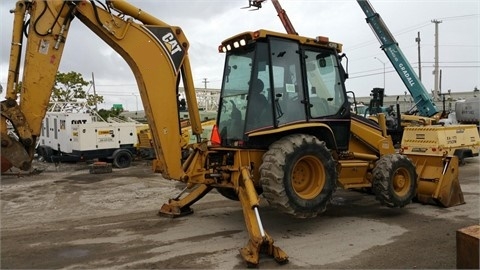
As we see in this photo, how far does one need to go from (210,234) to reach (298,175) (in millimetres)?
1563

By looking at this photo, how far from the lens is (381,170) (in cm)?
711

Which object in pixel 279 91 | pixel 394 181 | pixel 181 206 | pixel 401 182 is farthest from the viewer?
pixel 181 206

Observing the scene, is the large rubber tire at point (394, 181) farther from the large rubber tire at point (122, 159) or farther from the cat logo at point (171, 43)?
the large rubber tire at point (122, 159)

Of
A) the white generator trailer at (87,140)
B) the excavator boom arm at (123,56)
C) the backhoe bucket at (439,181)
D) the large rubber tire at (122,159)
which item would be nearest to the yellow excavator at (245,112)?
the excavator boom arm at (123,56)

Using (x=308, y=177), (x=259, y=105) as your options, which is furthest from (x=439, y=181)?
(x=259, y=105)

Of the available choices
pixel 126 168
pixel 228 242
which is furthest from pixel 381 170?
pixel 126 168

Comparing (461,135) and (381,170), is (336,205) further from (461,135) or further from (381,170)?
(461,135)

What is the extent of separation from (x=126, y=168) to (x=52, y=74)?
1228 centimetres

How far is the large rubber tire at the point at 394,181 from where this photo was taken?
7.05m

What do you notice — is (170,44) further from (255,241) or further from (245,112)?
(255,241)

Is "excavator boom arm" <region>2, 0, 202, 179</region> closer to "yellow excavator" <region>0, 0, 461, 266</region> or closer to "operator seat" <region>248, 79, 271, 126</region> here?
"yellow excavator" <region>0, 0, 461, 266</region>

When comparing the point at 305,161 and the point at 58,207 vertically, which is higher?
the point at 305,161

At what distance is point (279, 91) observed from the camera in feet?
20.9

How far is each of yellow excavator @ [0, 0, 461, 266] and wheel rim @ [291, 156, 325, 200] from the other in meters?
0.02
